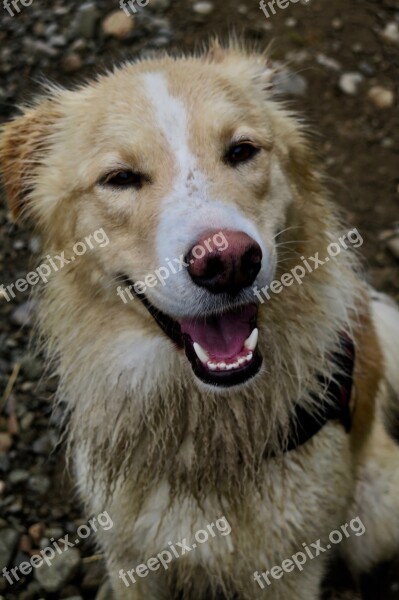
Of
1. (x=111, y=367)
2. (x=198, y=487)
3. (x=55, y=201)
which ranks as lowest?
(x=198, y=487)

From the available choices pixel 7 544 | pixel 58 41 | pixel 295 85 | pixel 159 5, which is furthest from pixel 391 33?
pixel 7 544

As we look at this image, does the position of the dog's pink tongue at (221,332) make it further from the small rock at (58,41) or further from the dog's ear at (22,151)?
the small rock at (58,41)

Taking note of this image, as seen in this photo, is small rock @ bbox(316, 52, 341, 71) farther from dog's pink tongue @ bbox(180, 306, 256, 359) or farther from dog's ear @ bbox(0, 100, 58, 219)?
dog's pink tongue @ bbox(180, 306, 256, 359)

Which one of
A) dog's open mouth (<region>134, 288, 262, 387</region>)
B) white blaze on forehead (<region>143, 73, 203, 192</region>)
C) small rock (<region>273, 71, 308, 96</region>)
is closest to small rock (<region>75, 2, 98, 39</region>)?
small rock (<region>273, 71, 308, 96</region>)

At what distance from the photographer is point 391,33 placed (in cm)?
514

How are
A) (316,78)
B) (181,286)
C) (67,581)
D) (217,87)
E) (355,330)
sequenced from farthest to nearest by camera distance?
(316,78), (67,581), (355,330), (217,87), (181,286)

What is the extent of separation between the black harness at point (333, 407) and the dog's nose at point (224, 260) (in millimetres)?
770

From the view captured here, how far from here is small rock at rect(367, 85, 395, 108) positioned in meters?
4.93

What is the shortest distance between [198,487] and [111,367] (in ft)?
1.72

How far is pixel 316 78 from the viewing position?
16.5 ft

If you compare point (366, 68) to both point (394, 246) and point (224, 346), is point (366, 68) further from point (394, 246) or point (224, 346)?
point (224, 346)

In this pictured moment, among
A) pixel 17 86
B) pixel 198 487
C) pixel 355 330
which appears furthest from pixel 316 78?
pixel 198 487

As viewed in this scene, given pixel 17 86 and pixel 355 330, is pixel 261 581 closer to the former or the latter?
pixel 355 330

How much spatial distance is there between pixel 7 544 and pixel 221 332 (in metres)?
1.81
